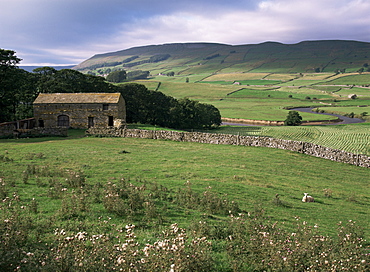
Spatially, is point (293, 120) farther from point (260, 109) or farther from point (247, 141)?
point (247, 141)

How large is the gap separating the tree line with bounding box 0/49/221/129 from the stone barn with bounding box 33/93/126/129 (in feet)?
15.6

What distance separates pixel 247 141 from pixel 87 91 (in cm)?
3778

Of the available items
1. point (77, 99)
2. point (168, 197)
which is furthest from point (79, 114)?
point (168, 197)

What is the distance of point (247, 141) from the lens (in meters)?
34.8

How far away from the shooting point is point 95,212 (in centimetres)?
1073

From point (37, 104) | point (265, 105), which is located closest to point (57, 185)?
point (37, 104)

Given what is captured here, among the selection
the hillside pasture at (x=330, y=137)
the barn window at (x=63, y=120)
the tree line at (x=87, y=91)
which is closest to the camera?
the tree line at (x=87, y=91)

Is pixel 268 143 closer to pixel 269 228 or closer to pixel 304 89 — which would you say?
pixel 269 228

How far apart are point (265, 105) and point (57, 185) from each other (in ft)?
401

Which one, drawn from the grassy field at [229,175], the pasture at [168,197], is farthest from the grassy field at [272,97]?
the pasture at [168,197]

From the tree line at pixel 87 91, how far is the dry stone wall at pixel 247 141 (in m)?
15.7

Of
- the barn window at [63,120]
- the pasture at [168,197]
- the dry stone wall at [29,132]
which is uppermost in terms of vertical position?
the barn window at [63,120]

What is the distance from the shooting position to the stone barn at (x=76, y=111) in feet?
146

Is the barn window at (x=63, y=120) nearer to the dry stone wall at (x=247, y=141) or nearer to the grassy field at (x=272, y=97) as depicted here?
the dry stone wall at (x=247, y=141)
